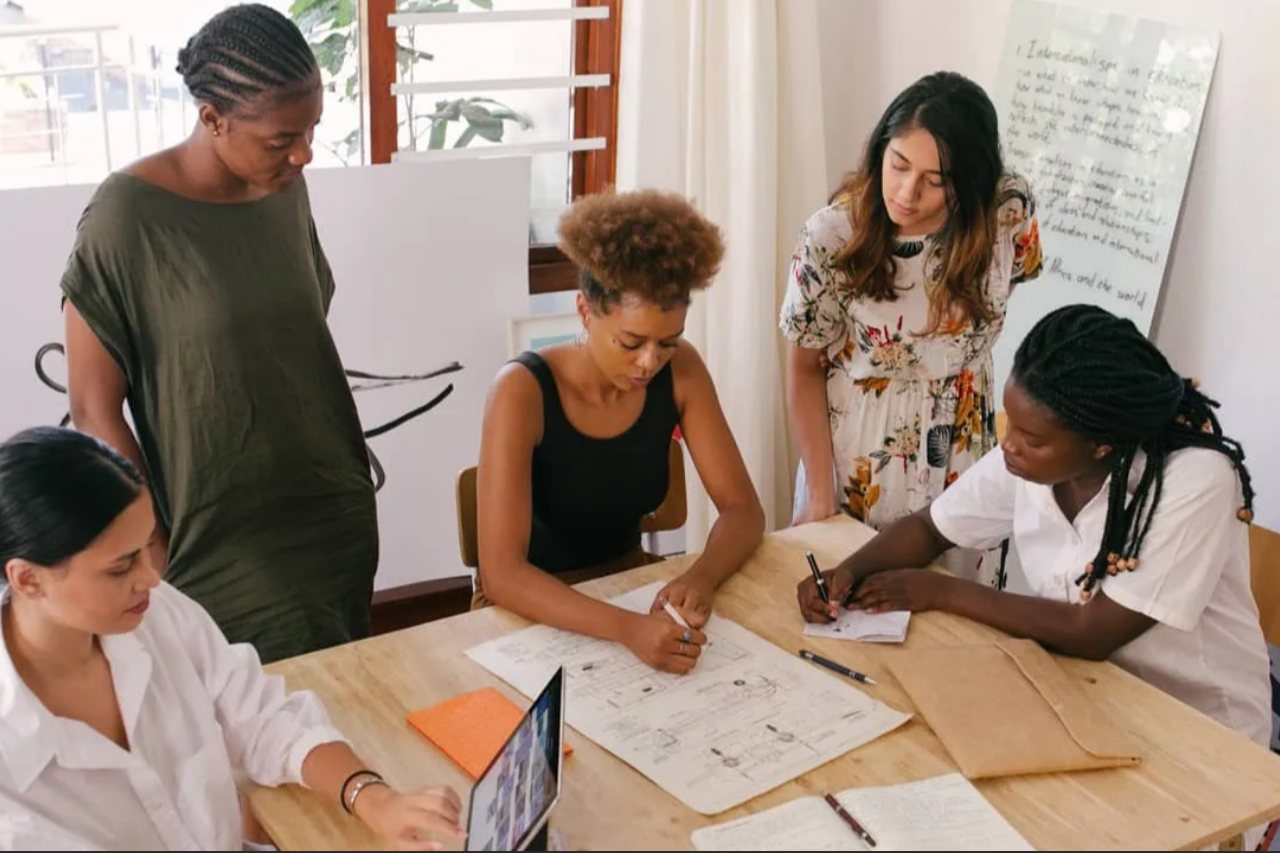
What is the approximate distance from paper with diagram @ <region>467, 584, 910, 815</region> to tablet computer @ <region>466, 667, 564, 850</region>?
0.73 ft

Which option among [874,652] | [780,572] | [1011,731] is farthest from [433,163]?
[1011,731]

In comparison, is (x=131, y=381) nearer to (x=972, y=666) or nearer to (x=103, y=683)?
(x=103, y=683)

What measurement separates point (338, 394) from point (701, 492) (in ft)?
4.78

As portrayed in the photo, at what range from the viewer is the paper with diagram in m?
1.56

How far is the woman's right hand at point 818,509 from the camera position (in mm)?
2404

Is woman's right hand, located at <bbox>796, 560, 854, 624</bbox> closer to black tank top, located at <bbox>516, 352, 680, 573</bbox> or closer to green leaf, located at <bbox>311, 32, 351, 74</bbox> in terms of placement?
black tank top, located at <bbox>516, 352, 680, 573</bbox>

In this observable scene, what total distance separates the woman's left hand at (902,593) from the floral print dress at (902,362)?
50 cm

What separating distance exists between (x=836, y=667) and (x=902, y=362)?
0.76m

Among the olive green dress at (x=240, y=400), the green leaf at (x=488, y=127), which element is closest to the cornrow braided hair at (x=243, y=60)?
the olive green dress at (x=240, y=400)

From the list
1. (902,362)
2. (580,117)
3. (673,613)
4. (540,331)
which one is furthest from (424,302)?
(673,613)

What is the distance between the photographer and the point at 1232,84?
8.71 feet

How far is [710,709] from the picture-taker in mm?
1695

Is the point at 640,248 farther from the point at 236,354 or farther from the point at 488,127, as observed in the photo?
the point at 488,127

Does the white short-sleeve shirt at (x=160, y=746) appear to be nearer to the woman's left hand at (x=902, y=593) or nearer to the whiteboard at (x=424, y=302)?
the woman's left hand at (x=902, y=593)
